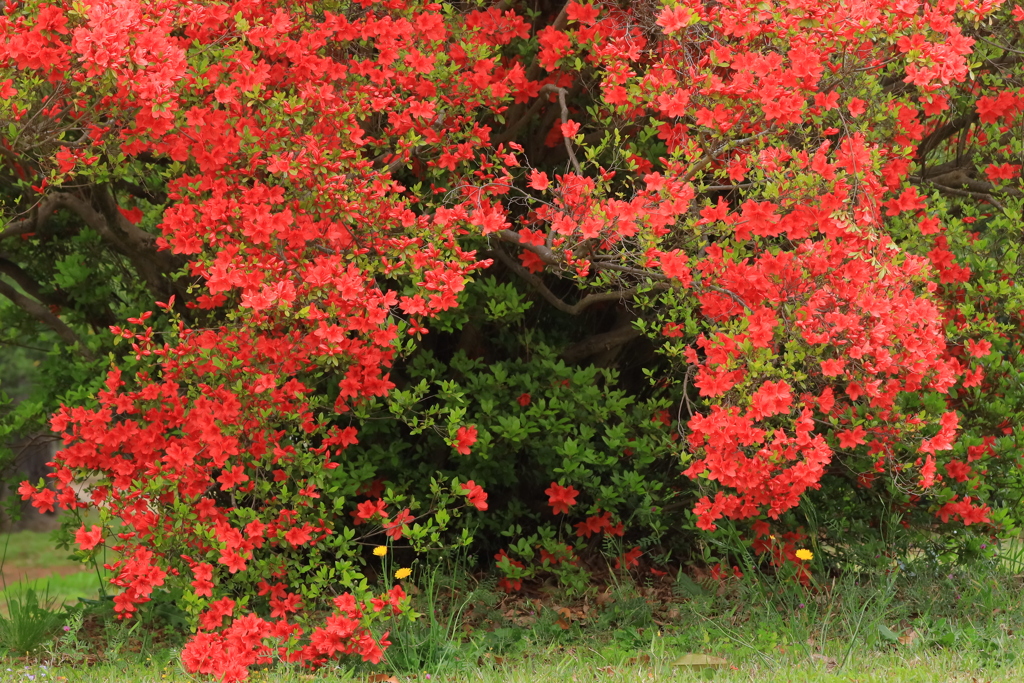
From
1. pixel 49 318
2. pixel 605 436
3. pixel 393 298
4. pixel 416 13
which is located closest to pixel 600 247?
pixel 393 298

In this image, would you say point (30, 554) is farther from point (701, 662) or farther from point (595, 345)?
point (701, 662)

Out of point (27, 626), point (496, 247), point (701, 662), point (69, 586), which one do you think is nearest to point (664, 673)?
point (701, 662)

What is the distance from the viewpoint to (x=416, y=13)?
4277 millimetres

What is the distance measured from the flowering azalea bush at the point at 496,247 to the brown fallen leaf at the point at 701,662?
0.62m

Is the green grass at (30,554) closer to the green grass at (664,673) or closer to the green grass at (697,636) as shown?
the green grass at (697,636)

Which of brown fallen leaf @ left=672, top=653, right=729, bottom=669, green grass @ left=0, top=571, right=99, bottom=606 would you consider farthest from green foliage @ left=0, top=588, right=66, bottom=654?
green grass @ left=0, top=571, right=99, bottom=606

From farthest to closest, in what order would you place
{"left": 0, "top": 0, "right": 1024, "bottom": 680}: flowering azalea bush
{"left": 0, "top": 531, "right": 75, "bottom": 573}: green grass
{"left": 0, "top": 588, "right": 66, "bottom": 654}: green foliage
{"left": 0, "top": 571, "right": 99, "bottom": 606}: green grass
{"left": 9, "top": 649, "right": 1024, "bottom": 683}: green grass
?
{"left": 0, "top": 531, "right": 75, "bottom": 573}: green grass → {"left": 0, "top": 571, "right": 99, "bottom": 606}: green grass → {"left": 0, "top": 588, "right": 66, "bottom": 654}: green foliage → {"left": 9, "top": 649, "right": 1024, "bottom": 683}: green grass → {"left": 0, "top": 0, "right": 1024, "bottom": 680}: flowering azalea bush

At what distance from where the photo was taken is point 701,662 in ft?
14.0

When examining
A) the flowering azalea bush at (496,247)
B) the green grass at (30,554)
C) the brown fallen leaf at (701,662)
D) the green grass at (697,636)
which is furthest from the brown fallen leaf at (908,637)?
the green grass at (30,554)

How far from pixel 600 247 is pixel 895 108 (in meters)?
1.45

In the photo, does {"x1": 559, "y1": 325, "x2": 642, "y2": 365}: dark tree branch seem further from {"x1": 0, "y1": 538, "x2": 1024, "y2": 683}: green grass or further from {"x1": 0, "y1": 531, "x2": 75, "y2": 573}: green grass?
{"x1": 0, "y1": 531, "x2": 75, "y2": 573}: green grass

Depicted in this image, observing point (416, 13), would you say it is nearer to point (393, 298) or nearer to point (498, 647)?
point (393, 298)

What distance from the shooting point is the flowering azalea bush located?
3.66 m

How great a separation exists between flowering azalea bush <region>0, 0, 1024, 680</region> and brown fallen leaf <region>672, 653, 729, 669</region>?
2.03 ft
